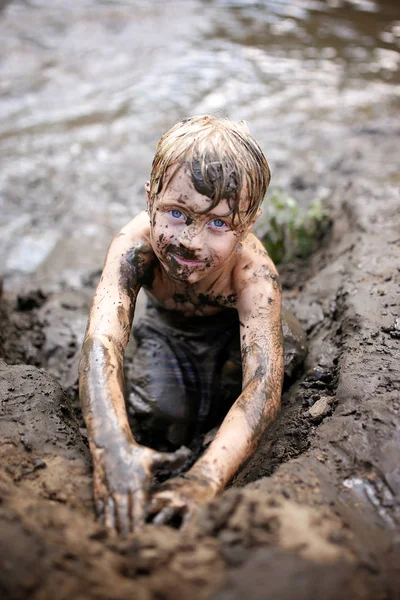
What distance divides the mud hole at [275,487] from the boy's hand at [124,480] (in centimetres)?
8

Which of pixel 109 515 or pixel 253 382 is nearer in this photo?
pixel 109 515

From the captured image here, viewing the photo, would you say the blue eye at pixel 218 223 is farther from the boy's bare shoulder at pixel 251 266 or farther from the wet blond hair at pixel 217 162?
the boy's bare shoulder at pixel 251 266

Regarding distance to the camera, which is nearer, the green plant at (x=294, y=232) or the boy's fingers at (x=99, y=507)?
the boy's fingers at (x=99, y=507)

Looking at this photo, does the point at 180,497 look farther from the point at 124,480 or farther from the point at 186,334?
the point at 186,334

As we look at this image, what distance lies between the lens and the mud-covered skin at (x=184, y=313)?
1.81 meters

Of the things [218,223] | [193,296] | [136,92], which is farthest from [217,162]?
[136,92]

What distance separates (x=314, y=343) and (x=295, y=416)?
64 centimetres

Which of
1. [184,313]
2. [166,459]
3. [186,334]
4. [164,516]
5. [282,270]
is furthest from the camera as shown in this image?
[282,270]

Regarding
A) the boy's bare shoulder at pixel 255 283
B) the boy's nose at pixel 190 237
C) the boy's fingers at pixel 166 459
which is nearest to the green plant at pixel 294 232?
the boy's bare shoulder at pixel 255 283

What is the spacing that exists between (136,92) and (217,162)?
505 centimetres

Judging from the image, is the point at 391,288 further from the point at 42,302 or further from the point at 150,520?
the point at 42,302

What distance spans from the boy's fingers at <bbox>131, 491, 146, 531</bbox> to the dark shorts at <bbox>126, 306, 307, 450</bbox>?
3.56 ft

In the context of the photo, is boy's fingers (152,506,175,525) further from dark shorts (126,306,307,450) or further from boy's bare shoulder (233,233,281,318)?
dark shorts (126,306,307,450)

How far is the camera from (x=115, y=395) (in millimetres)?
2055
